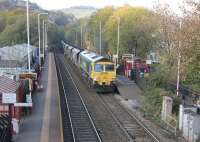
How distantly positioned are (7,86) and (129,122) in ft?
26.1

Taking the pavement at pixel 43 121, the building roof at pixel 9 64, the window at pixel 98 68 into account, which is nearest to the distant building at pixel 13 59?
the building roof at pixel 9 64

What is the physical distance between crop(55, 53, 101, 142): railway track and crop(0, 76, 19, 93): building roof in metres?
3.73

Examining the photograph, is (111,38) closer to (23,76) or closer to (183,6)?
(23,76)

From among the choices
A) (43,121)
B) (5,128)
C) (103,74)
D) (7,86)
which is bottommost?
(43,121)

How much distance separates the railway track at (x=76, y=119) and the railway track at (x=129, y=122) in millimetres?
1879

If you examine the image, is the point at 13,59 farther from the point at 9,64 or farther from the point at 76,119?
the point at 76,119

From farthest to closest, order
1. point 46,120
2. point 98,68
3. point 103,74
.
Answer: point 98,68, point 103,74, point 46,120

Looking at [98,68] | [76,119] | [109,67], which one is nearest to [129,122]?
[76,119]

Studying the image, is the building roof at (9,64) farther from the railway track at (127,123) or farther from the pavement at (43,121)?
the railway track at (127,123)

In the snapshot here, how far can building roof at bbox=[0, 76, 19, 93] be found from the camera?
2242 centimetres

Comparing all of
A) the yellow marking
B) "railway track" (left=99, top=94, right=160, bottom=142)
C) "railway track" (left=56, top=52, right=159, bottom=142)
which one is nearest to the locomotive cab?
"railway track" (left=99, top=94, right=160, bottom=142)

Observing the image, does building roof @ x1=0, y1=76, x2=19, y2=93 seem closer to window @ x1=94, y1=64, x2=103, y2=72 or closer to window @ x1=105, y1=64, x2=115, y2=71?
window @ x1=94, y1=64, x2=103, y2=72

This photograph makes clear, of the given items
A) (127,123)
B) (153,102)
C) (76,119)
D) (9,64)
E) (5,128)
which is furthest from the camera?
(9,64)

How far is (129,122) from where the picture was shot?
26.0 meters
